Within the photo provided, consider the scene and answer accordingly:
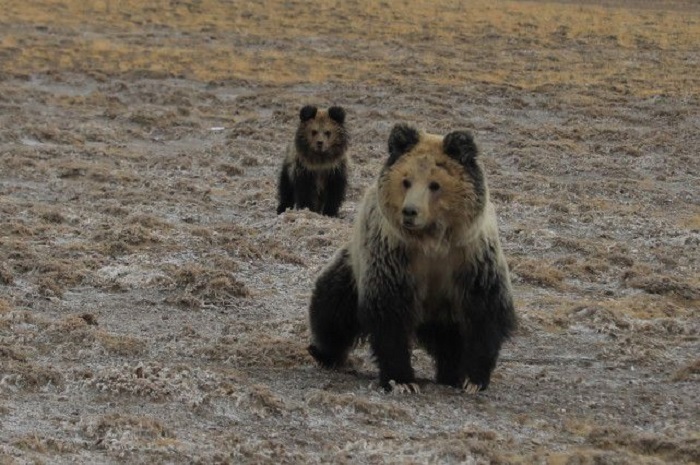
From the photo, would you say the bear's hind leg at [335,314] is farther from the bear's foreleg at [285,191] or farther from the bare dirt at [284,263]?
the bear's foreleg at [285,191]

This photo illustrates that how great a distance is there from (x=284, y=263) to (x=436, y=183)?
5.14 metres

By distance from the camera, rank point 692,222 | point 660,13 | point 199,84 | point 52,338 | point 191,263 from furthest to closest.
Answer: point 660,13, point 199,84, point 692,222, point 191,263, point 52,338

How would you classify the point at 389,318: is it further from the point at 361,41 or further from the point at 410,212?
the point at 361,41

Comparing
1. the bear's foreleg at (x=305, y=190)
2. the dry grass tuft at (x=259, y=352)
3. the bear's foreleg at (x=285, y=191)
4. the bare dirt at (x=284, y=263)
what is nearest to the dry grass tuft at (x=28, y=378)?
the bare dirt at (x=284, y=263)

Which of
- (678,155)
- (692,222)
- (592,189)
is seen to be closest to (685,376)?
(692,222)

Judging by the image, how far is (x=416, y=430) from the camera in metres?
6.64

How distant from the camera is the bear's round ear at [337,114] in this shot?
→ 15203mm

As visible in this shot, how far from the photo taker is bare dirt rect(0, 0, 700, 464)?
6.58 metres

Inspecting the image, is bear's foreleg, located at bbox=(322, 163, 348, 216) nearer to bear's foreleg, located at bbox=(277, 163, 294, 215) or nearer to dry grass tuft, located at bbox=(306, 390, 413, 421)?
bear's foreleg, located at bbox=(277, 163, 294, 215)

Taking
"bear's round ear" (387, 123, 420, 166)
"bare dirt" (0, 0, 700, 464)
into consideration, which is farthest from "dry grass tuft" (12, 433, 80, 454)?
"bear's round ear" (387, 123, 420, 166)

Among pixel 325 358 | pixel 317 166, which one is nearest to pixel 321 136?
pixel 317 166

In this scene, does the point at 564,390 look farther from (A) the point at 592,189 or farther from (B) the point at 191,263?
(A) the point at 592,189

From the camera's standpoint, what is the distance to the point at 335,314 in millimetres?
7730

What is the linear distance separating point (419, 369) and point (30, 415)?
9.34 feet
